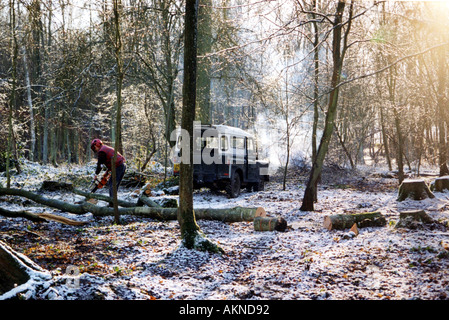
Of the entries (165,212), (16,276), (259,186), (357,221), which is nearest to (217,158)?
(259,186)

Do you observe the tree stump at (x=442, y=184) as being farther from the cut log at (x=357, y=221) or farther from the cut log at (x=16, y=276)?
the cut log at (x=16, y=276)

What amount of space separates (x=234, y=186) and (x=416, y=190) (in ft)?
18.2

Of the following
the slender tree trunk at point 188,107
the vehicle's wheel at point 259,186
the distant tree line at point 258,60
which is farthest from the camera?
the vehicle's wheel at point 259,186

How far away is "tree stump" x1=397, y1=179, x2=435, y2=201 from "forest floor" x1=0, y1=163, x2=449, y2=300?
111 centimetres

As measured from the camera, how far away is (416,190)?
9164mm

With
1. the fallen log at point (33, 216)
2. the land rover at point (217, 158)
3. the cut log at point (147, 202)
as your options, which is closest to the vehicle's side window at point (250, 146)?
the land rover at point (217, 158)

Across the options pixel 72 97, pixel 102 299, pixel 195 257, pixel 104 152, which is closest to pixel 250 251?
pixel 195 257

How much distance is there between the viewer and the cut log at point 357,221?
6.75 metres

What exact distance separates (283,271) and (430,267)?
5.67 ft

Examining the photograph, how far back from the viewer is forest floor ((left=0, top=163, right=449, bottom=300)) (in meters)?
3.62

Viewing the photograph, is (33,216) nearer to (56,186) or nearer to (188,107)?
(188,107)

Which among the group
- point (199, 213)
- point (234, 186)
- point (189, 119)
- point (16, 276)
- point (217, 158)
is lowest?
point (199, 213)

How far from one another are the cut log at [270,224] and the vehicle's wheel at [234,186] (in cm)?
467

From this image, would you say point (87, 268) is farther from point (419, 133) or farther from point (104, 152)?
point (419, 133)
